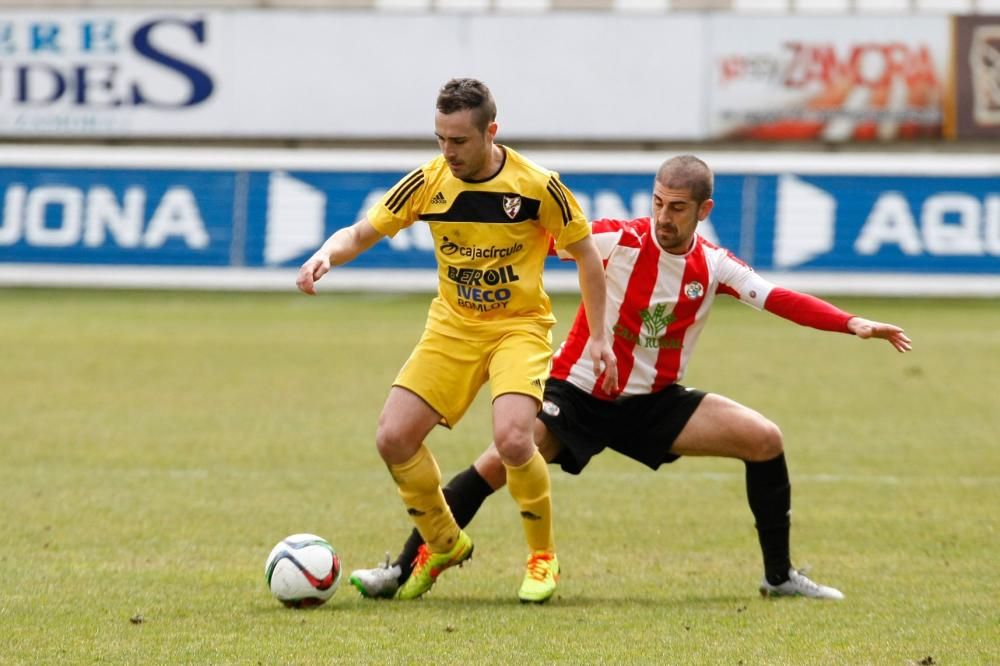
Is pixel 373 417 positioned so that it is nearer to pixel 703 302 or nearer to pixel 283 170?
pixel 703 302

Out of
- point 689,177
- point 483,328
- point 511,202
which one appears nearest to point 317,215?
point 483,328

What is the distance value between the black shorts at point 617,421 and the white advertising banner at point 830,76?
63.9 ft

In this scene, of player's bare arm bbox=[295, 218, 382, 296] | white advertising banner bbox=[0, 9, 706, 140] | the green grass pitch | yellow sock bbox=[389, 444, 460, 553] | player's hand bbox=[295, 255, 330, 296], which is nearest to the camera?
the green grass pitch

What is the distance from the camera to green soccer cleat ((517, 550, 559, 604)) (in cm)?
582

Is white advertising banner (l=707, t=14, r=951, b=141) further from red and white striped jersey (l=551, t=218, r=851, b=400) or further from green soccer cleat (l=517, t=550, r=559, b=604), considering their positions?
green soccer cleat (l=517, t=550, r=559, b=604)

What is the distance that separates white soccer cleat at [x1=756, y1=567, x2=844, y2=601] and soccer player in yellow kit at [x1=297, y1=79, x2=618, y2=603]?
811 millimetres

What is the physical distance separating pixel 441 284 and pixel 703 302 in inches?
39.8

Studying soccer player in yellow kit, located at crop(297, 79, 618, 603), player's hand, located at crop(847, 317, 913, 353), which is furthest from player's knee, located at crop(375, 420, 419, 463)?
player's hand, located at crop(847, 317, 913, 353)

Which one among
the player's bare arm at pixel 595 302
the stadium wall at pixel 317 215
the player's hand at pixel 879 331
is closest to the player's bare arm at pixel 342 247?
the player's bare arm at pixel 595 302

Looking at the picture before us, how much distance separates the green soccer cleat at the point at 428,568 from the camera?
6.02 metres

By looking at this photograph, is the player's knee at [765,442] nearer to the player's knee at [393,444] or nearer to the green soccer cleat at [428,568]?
the green soccer cleat at [428,568]

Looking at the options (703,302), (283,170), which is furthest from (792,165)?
(703,302)

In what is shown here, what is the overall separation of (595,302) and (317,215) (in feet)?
48.9

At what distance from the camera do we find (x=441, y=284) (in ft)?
20.2
